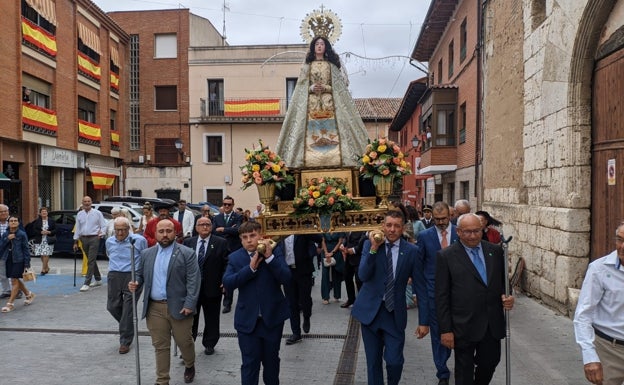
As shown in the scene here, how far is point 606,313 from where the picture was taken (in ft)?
12.4

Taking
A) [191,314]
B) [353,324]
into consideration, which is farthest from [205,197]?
[191,314]

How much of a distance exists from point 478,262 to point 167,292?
305cm

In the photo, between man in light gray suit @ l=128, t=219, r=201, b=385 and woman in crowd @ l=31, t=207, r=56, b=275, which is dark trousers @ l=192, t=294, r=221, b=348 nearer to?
man in light gray suit @ l=128, t=219, r=201, b=385

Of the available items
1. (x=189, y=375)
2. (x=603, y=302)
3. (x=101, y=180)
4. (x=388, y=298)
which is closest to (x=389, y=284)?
(x=388, y=298)

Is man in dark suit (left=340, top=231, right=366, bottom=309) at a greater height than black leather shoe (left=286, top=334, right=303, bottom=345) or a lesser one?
greater

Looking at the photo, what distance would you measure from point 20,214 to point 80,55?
27.7 feet

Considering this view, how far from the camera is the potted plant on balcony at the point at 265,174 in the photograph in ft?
22.6

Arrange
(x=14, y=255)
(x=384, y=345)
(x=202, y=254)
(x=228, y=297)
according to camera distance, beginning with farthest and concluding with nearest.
A: (x=14, y=255) → (x=202, y=254) → (x=228, y=297) → (x=384, y=345)

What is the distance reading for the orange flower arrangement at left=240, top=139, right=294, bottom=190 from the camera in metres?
6.89

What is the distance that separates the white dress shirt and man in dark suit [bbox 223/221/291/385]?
240 cm

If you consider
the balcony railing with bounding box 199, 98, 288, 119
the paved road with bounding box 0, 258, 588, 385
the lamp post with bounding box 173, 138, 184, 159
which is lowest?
the paved road with bounding box 0, 258, 588, 385

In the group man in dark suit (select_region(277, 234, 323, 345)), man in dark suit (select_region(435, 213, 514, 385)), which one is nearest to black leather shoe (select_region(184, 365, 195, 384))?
man in dark suit (select_region(277, 234, 323, 345))

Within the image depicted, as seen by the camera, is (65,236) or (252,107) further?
(252,107)

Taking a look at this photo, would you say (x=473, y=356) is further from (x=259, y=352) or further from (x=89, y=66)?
(x=89, y=66)
